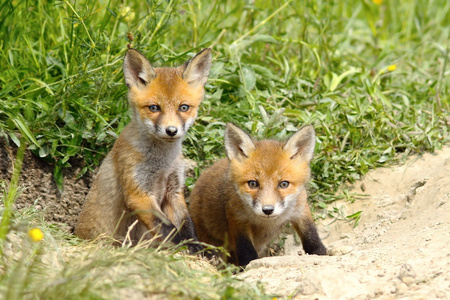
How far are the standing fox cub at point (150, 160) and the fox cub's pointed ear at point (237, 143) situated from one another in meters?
0.31

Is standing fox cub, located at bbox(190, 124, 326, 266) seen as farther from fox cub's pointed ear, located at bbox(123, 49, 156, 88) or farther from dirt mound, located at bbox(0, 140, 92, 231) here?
dirt mound, located at bbox(0, 140, 92, 231)

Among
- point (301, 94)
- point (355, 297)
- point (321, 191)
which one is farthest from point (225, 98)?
point (355, 297)

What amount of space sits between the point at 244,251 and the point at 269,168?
66cm

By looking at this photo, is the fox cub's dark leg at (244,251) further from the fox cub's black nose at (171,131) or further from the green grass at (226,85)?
the green grass at (226,85)

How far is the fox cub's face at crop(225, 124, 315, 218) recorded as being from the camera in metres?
4.05

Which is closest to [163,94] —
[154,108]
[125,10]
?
[154,108]

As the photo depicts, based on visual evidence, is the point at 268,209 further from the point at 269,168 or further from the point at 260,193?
the point at 269,168

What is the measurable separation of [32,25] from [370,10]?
4.42 meters

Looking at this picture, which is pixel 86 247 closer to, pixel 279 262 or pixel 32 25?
pixel 279 262

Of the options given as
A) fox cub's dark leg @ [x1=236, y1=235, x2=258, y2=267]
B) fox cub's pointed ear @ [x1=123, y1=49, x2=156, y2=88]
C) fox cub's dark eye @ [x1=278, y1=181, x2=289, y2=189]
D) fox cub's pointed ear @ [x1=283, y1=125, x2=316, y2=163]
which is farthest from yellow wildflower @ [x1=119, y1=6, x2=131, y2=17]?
fox cub's dark leg @ [x1=236, y1=235, x2=258, y2=267]

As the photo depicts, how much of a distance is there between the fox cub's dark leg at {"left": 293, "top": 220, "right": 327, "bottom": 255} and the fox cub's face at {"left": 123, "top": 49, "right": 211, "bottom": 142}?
119 centimetres

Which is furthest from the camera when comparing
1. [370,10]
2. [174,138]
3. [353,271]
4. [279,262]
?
[370,10]

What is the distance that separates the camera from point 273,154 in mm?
4254

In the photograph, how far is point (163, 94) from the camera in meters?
4.25
